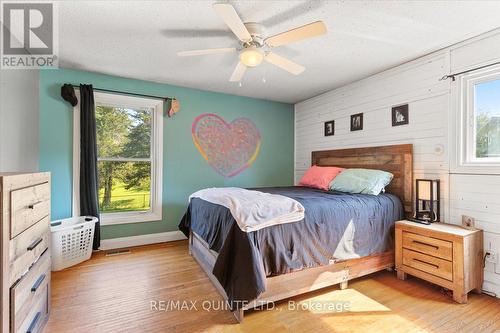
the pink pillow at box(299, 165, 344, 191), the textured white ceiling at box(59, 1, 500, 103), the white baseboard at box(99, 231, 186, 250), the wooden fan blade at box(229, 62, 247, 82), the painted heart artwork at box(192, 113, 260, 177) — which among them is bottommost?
the white baseboard at box(99, 231, 186, 250)

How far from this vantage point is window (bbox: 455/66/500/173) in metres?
2.15

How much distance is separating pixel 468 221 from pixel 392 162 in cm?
92

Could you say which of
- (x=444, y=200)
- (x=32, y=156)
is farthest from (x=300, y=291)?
(x=32, y=156)

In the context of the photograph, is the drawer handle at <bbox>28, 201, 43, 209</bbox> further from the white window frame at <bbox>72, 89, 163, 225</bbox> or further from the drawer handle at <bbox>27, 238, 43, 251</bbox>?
the white window frame at <bbox>72, 89, 163, 225</bbox>

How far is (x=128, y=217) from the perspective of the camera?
129 inches

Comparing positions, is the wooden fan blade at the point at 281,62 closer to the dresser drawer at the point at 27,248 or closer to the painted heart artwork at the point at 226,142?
the painted heart artwork at the point at 226,142

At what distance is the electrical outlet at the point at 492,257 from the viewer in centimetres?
207

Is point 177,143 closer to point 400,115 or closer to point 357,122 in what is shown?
point 357,122

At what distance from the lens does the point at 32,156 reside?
2680mm

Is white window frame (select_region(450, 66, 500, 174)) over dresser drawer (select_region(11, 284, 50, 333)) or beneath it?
over

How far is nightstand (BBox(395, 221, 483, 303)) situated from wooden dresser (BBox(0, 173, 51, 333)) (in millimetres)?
2961

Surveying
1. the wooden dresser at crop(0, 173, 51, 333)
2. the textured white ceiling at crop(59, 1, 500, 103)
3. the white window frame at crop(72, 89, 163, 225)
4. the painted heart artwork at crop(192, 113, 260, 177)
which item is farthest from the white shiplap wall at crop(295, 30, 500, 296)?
the wooden dresser at crop(0, 173, 51, 333)

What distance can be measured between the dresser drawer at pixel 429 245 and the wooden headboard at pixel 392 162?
48 centimetres

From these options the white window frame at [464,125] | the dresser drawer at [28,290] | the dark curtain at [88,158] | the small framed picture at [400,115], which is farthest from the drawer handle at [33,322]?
the small framed picture at [400,115]
